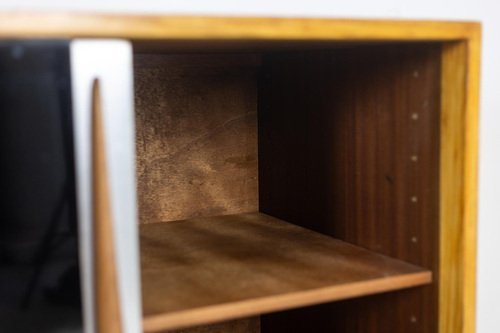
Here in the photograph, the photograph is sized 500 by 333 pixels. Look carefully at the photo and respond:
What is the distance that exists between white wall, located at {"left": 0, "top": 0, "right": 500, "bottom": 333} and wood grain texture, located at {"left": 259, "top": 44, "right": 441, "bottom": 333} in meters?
0.13

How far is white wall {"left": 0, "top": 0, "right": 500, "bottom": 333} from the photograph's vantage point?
1261 millimetres

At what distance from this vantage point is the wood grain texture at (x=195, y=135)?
3.87ft

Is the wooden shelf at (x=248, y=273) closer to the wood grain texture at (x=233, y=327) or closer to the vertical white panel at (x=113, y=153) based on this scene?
the vertical white panel at (x=113, y=153)

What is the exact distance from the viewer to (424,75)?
858mm

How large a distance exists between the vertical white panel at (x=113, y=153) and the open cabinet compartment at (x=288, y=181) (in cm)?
6

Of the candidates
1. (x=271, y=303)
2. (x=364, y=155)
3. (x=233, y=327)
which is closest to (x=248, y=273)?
(x=271, y=303)

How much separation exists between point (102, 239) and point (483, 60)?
1008 millimetres

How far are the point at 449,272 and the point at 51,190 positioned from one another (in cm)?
47

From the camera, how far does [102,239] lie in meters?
0.67

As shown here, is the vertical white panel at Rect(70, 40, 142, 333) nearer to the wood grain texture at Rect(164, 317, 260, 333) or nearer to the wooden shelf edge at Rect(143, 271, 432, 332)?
the wooden shelf edge at Rect(143, 271, 432, 332)

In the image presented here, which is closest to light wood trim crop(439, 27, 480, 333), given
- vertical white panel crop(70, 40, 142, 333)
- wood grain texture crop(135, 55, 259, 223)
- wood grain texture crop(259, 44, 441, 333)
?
wood grain texture crop(259, 44, 441, 333)

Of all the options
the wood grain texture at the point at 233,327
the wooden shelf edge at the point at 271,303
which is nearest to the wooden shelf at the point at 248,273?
the wooden shelf edge at the point at 271,303

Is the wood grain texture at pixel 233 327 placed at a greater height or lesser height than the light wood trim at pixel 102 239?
lesser

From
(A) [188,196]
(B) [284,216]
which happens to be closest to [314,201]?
(B) [284,216]
